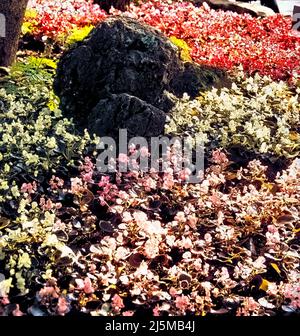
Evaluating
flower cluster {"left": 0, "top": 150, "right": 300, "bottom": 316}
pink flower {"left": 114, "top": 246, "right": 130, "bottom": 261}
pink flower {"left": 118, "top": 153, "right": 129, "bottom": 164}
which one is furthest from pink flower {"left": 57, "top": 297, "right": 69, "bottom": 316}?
pink flower {"left": 118, "top": 153, "right": 129, "bottom": 164}

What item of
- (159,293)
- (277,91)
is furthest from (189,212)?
(277,91)

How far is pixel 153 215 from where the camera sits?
4.32m

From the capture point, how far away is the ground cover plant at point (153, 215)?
348cm

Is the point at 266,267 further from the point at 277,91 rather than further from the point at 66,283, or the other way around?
the point at 277,91

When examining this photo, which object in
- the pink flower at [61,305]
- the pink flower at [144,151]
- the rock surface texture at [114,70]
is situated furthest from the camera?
the rock surface texture at [114,70]

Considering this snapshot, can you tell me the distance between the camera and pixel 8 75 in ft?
20.6

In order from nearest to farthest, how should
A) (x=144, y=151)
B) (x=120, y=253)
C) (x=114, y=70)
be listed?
(x=120, y=253), (x=144, y=151), (x=114, y=70)

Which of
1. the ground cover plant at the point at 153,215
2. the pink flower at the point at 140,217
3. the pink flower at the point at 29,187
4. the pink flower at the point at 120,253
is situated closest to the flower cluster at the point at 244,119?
the ground cover plant at the point at 153,215

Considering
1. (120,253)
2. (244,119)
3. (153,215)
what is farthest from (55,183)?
(244,119)

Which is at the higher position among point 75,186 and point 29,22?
point 29,22

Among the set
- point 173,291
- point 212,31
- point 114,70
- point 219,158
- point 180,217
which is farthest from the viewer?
point 212,31

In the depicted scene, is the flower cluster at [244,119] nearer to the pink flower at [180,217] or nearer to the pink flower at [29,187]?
the pink flower at [180,217]

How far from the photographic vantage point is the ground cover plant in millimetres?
3479

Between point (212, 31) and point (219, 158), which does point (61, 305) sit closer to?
point (219, 158)
